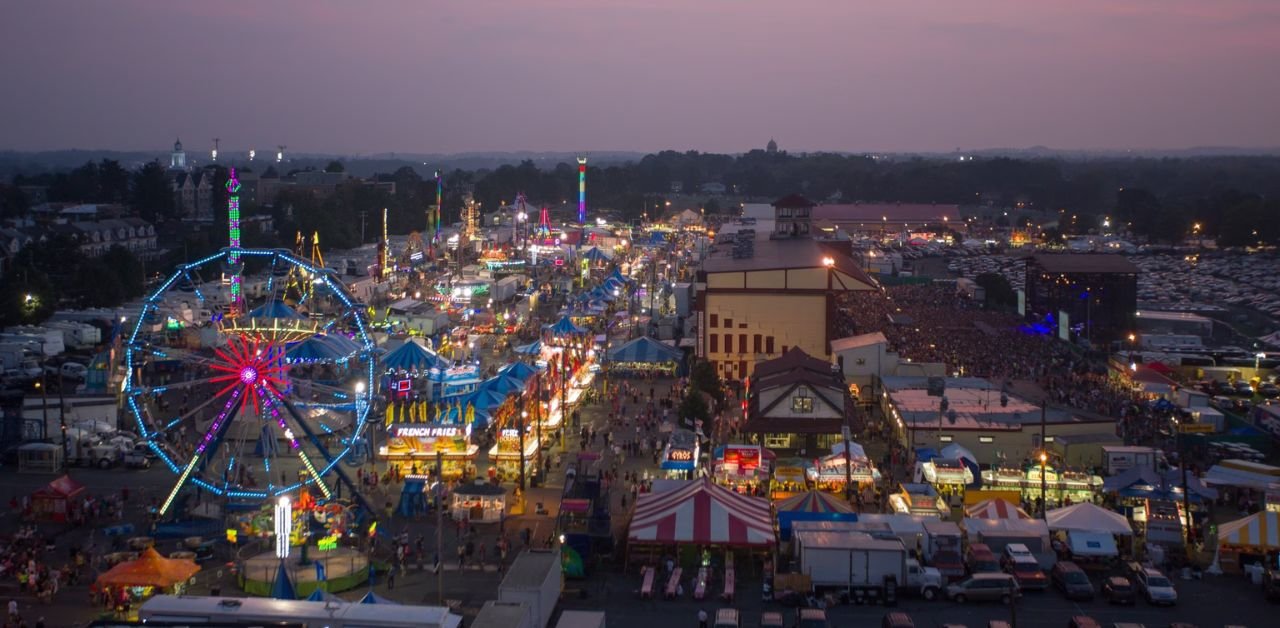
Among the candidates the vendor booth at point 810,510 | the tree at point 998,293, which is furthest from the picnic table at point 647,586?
the tree at point 998,293

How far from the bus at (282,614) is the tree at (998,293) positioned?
109 feet

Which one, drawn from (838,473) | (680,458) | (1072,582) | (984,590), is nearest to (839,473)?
(838,473)

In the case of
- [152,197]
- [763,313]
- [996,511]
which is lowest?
[996,511]

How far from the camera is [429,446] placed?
17547mm

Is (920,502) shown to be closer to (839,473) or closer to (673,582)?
(839,473)

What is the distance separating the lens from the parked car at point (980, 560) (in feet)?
41.2

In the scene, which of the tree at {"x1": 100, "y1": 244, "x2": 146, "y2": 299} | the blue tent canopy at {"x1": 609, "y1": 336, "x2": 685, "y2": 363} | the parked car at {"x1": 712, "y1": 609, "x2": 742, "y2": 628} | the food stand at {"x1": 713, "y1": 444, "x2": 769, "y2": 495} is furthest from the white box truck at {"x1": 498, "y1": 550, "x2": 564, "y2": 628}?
the tree at {"x1": 100, "y1": 244, "x2": 146, "y2": 299}

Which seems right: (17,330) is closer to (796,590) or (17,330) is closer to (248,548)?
(248,548)

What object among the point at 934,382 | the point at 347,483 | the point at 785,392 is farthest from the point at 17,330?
the point at 934,382

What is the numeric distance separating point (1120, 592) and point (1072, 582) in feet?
1.55

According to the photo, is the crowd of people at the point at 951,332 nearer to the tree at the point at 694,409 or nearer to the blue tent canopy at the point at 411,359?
the tree at the point at 694,409

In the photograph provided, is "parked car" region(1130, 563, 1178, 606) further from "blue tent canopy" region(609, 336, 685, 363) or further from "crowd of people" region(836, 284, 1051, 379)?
"blue tent canopy" region(609, 336, 685, 363)

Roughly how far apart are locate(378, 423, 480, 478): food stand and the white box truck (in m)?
5.78

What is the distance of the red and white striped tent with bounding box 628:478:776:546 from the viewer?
42.7ft
